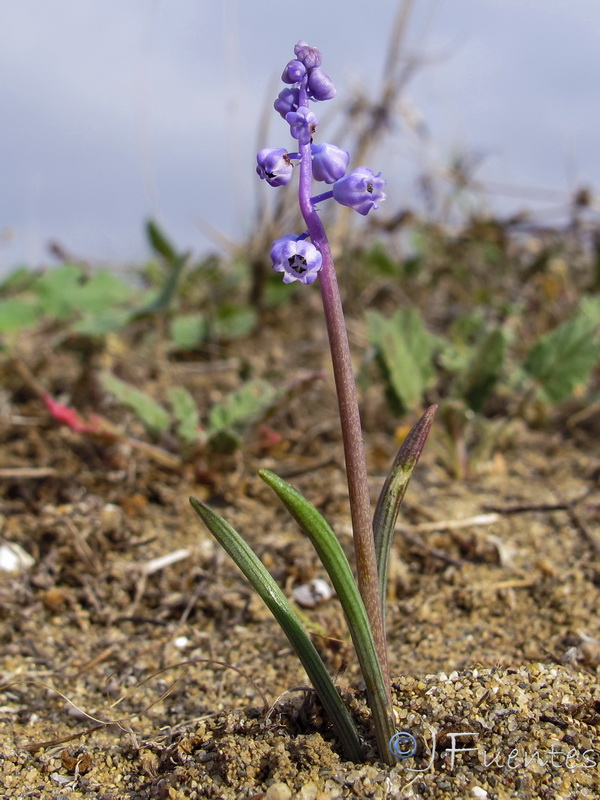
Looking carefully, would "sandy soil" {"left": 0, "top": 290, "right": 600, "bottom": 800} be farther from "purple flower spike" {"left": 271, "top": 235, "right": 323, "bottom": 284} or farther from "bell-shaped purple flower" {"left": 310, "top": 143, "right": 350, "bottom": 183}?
"bell-shaped purple flower" {"left": 310, "top": 143, "right": 350, "bottom": 183}

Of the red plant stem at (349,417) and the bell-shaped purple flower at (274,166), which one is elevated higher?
the bell-shaped purple flower at (274,166)

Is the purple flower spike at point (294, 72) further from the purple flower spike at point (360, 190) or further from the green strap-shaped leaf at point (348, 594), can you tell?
the green strap-shaped leaf at point (348, 594)

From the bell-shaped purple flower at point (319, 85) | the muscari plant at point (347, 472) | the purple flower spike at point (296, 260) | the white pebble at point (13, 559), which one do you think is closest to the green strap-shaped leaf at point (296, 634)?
the muscari plant at point (347, 472)

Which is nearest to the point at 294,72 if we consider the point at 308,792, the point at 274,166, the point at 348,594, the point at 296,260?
the point at 274,166

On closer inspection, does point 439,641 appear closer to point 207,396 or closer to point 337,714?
point 337,714

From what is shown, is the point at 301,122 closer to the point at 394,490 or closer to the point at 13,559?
the point at 394,490

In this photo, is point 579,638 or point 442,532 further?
point 442,532

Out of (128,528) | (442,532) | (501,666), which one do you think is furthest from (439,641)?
(128,528)
